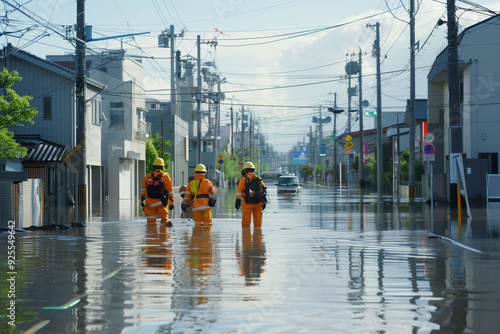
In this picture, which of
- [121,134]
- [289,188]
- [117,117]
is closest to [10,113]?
[121,134]

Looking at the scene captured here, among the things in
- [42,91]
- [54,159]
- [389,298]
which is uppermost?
[42,91]

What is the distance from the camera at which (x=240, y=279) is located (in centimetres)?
1069

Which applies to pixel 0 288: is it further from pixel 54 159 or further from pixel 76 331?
pixel 54 159

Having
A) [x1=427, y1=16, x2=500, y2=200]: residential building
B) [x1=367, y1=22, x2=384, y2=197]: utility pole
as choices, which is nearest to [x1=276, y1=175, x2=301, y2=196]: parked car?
[x1=367, y1=22, x2=384, y2=197]: utility pole

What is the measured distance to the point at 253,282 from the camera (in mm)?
10383

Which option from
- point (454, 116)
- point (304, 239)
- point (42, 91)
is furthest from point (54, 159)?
point (304, 239)

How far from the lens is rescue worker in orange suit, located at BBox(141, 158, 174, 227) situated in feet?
66.2

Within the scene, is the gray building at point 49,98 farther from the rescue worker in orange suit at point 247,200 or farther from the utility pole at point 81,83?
the rescue worker in orange suit at point 247,200

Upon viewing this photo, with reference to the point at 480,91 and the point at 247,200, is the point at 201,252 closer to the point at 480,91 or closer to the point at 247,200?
the point at 247,200

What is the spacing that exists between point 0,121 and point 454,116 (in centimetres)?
1854

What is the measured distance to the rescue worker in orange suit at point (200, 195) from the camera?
19.2 meters

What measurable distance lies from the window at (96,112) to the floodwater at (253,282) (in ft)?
83.7

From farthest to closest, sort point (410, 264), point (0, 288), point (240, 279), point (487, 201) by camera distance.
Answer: point (487, 201)
point (410, 264)
point (240, 279)
point (0, 288)

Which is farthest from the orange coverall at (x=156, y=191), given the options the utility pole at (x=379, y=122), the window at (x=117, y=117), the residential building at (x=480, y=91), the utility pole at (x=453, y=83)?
the window at (x=117, y=117)
